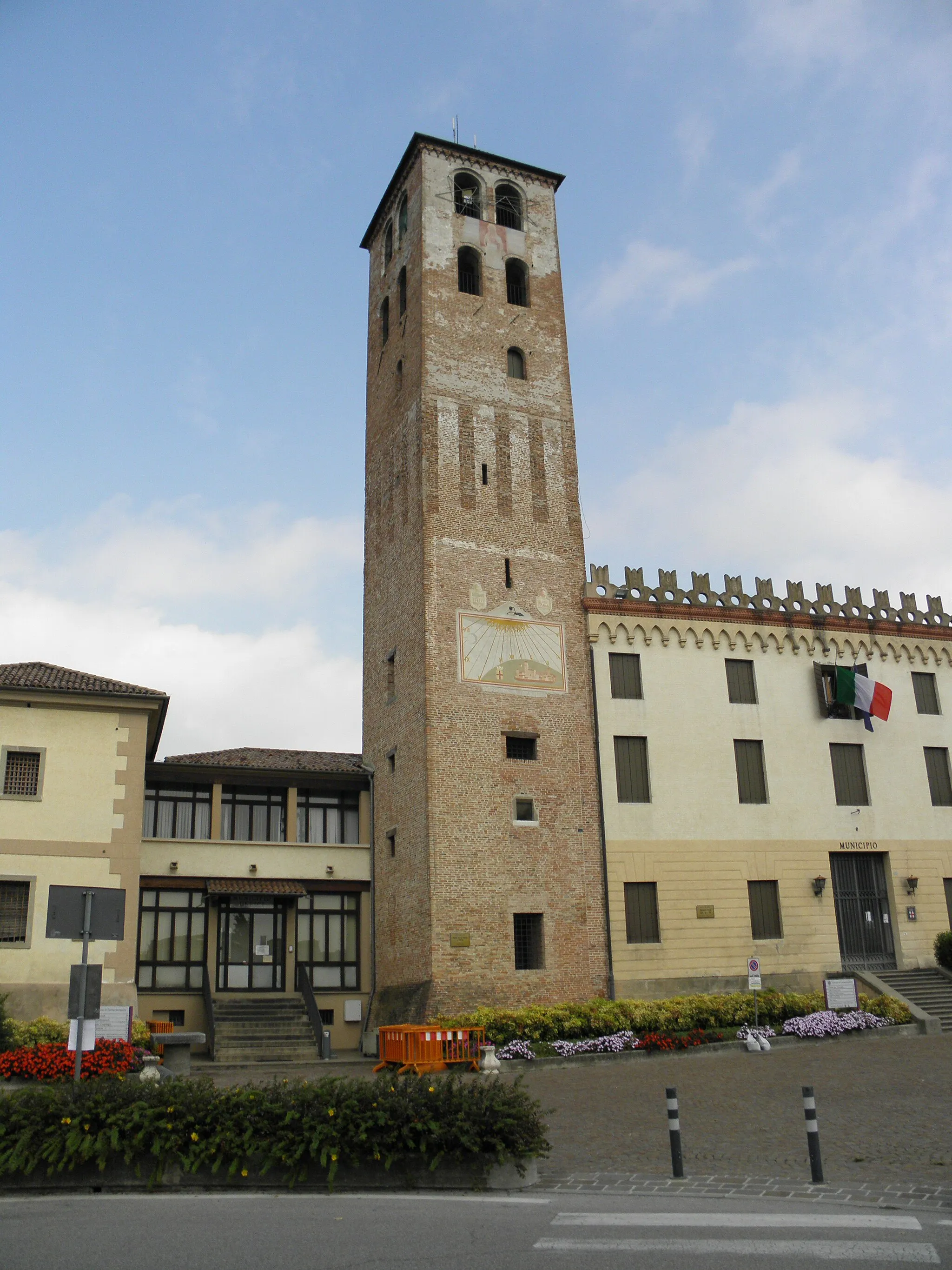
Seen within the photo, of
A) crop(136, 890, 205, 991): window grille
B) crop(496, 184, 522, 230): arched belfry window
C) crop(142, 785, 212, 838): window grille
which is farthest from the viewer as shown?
crop(496, 184, 522, 230): arched belfry window

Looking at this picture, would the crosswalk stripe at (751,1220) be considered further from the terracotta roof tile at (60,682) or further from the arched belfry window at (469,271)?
the arched belfry window at (469,271)

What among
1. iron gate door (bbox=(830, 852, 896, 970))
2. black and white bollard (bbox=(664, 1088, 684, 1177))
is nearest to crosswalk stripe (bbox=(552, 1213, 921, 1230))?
black and white bollard (bbox=(664, 1088, 684, 1177))

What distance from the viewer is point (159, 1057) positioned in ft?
74.0

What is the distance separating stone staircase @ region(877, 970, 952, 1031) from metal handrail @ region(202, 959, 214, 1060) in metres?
17.7

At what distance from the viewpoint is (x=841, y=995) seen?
28.2 m

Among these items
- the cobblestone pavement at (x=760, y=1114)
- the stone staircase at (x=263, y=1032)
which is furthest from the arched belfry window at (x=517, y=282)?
the cobblestone pavement at (x=760, y=1114)

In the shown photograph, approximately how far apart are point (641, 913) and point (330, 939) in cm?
879

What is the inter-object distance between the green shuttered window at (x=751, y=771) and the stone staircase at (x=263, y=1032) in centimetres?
1337

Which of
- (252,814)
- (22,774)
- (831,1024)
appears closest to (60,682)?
(22,774)

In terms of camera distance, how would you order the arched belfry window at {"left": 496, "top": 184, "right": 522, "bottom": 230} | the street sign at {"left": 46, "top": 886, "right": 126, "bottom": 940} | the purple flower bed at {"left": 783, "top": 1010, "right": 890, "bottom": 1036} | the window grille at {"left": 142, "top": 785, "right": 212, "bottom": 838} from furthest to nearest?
the arched belfry window at {"left": 496, "top": 184, "right": 522, "bottom": 230}
the window grille at {"left": 142, "top": 785, "right": 212, "bottom": 838}
the purple flower bed at {"left": 783, "top": 1010, "right": 890, "bottom": 1036}
the street sign at {"left": 46, "top": 886, "right": 126, "bottom": 940}

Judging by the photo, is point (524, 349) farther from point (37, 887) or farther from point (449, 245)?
point (37, 887)

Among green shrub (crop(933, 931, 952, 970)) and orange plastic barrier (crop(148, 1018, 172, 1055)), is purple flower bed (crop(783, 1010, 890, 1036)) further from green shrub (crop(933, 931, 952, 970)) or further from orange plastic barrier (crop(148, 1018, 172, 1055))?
orange plastic barrier (crop(148, 1018, 172, 1055))

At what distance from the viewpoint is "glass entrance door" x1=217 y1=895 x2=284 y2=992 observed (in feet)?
99.9

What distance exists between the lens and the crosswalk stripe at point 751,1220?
915 centimetres
